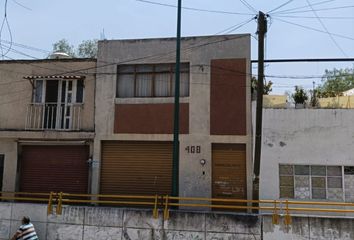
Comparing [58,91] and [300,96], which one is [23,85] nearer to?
[58,91]

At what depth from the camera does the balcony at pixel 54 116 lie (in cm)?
1714

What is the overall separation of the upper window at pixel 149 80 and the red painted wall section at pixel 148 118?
0.58 m

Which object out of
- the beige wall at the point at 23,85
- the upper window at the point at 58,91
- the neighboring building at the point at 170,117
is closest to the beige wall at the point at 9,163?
the beige wall at the point at 23,85

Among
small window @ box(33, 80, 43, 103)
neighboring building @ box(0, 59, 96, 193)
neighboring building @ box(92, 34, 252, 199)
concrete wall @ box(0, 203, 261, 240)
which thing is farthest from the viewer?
small window @ box(33, 80, 43, 103)

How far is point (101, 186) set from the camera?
16.8m

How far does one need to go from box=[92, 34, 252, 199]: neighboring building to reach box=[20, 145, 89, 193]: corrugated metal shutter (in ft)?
2.68

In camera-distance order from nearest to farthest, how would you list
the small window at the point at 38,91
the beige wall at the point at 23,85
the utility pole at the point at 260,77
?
the utility pole at the point at 260,77 < the beige wall at the point at 23,85 < the small window at the point at 38,91

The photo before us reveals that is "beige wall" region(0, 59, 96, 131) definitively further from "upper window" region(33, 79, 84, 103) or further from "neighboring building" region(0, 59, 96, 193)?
"upper window" region(33, 79, 84, 103)

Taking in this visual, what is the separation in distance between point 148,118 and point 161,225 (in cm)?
525

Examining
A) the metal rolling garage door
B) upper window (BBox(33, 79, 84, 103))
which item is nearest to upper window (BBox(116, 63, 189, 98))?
upper window (BBox(33, 79, 84, 103))

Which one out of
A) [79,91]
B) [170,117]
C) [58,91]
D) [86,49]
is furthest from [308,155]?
[86,49]

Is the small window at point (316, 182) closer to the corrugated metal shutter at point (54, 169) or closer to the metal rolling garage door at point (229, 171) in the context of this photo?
the metal rolling garage door at point (229, 171)

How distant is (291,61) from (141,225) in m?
8.23

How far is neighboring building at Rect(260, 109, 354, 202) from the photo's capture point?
15438 millimetres
